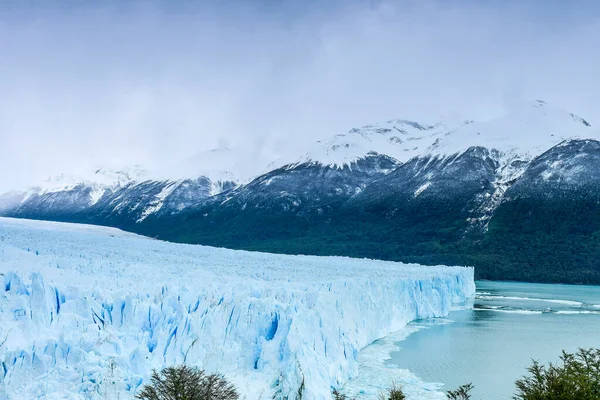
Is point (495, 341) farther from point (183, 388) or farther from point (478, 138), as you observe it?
point (478, 138)

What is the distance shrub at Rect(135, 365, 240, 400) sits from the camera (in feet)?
30.2

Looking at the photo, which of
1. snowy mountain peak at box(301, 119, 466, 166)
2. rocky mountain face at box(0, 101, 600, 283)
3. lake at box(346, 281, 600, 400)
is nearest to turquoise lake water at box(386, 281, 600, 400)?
lake at box(346, 281, 600, 400)

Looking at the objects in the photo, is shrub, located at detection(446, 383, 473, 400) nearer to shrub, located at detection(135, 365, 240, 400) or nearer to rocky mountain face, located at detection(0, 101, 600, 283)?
shrub, located at detection(135, 365, 240, 400)

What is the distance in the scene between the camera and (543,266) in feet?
206

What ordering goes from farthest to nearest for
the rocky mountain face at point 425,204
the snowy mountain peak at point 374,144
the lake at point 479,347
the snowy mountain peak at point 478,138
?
the snowy mountain peak at point 374,144 → the snowy mountain peak at point 478,138 → the rocky mountain face at point 425,204 → the lake at point 479,347

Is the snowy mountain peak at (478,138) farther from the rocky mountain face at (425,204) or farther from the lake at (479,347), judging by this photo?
the lake at (479,347)

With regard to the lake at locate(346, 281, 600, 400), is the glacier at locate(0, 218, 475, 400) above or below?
above

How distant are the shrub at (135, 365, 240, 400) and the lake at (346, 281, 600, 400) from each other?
5325 millimetres

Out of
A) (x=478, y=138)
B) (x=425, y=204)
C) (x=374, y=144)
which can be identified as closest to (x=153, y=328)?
(x=425, y=204)

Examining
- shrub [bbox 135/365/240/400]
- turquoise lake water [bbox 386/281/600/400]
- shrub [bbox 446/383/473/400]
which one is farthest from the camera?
turquoise lake water [bbox 386/281/600/400]

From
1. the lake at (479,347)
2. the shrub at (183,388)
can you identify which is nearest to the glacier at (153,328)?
the shrub at (183,388)

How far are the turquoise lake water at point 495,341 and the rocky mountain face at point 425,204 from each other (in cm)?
2837

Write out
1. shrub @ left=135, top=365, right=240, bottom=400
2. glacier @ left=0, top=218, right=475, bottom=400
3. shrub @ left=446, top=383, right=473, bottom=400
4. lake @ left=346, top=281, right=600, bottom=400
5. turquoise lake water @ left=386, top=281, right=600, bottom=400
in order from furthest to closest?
turquoise lake water @ left=386, top=281, right=600, bottom=400 < lake @ left=346, top=281, right=600, bottom=400 < shrub @ left=446, top=383, right=473, bottom=400 < glacier @ left=0, top=218, right=475, bottom=400 < shrub @ left=135, top=365, right=240, bottom=400

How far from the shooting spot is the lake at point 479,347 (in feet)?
53.3
